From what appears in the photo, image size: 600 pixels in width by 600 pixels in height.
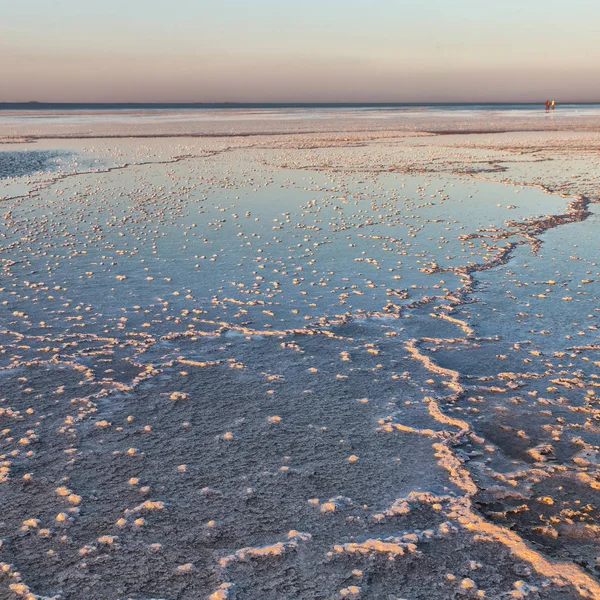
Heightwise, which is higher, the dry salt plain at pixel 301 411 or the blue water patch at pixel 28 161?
the blue water patch at pixel 28 161

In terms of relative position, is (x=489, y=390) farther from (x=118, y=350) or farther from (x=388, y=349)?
(x=118, y=350)

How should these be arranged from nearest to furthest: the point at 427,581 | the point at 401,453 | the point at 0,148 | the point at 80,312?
the point at 427,581
the point at 401,453
the point at 80,312
the point at 0,148

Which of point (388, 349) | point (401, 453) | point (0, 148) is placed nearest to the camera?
point (401, 453)

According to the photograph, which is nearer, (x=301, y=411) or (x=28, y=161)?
(x=301, y=411)

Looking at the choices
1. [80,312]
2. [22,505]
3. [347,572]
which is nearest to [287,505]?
[347,572]

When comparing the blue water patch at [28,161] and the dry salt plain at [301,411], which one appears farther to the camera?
the blue water patch at [28,161]

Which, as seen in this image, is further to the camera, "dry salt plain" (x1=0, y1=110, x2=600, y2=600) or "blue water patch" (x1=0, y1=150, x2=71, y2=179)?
"blue water patch" (x1=0, y1=150, x2=71, y2=179)

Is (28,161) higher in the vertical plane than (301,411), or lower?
higher

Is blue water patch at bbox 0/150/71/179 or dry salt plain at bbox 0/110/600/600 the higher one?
blue water patch at bbox 0/150/71/179
